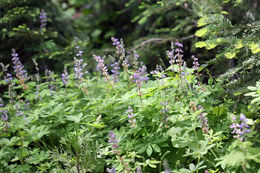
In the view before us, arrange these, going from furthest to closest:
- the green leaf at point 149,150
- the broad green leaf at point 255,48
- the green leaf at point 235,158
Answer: the green leaf at point 149,150 → the broad green leaf at point 255,48 → the green leaf at point 235,158

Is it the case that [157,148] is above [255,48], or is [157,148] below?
below

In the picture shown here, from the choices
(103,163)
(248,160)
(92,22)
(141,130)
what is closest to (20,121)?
(103,163)

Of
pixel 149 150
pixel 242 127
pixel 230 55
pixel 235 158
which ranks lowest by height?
pixel 149 150

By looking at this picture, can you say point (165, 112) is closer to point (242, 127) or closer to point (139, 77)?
point (139, 77)

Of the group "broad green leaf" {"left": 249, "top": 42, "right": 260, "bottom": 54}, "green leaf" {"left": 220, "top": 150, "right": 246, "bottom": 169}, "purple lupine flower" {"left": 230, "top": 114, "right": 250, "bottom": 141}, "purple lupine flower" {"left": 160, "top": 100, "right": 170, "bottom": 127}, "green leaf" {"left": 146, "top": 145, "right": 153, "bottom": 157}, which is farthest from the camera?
"purple lupine flower" {"left": 160, "top": 100, "right": 170, "bottom": 127}

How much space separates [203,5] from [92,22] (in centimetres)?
528

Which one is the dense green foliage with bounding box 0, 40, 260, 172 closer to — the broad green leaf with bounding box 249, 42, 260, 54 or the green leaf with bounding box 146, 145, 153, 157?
the green leaf with bounding box 146, 145, 153, 157

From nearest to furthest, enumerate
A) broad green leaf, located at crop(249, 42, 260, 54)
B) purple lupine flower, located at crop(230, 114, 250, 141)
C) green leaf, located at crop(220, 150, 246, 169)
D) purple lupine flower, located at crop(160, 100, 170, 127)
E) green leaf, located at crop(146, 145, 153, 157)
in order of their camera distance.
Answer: purple lupine flower, located at crop(230, 114, 250, 141)
green leaf, located at crop(220, 150, 246, 169)
broad green leaf, located at crop(249, 42, 260, 54)
green leaf, located at crop(146, 145, 153, 157)
purple lupine flower, located at crop(160, 100, 170, 127)

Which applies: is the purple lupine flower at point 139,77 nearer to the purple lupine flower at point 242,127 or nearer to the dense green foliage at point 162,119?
the dense green foliage at point 162,119

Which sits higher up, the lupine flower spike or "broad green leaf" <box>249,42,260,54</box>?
"broad green leaf" <box>249,42,260,54</box>

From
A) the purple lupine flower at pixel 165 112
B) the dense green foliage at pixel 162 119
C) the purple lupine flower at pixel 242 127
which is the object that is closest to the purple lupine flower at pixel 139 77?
the dense green foliage at pixel 162 119

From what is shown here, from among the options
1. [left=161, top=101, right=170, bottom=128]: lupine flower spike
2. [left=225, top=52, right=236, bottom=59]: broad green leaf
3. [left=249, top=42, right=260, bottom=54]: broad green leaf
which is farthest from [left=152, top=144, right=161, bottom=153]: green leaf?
[left=249, top=42, right=260, bottom=54]: broad green leaf

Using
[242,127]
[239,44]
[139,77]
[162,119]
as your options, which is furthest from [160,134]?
[239,44]

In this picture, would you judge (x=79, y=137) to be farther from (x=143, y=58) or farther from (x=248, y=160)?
(x=143, y=58)
